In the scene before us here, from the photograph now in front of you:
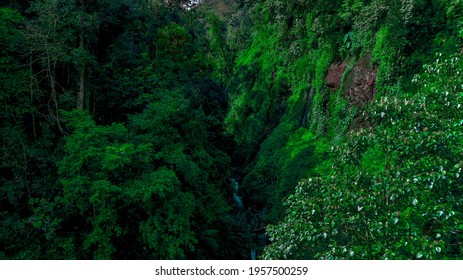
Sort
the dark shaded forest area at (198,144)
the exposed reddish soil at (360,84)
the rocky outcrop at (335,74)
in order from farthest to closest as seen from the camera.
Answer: the rocky outcrop at (335,74) < the exposed reddish soil at (360,84) < the dark shaded forest area at (198,144)

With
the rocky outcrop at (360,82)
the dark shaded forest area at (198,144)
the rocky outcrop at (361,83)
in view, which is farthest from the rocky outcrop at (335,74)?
the rocky outcrop at (361,83)

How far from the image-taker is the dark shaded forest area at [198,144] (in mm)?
5727

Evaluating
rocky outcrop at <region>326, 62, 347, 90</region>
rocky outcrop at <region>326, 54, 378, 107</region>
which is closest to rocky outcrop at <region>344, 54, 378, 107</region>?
rocky outcrop at <region>326, 54, 378, 107</region>

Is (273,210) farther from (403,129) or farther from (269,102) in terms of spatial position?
(403,129)

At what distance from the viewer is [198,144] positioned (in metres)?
14.8

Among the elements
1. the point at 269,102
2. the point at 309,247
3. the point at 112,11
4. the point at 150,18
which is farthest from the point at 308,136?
the point at 309,247

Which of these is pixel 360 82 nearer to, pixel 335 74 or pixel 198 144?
pixel 335 74

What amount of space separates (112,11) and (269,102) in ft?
46.8

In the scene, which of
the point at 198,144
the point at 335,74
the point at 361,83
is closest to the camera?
the point at 198,144

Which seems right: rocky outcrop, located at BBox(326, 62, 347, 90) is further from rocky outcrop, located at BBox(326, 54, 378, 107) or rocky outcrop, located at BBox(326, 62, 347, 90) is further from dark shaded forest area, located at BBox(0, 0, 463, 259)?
dark shaded forest area, located at BBox(0, 0, 463, 259)

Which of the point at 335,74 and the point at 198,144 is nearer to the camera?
the point at 198,144

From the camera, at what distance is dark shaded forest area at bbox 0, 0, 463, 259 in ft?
18.8

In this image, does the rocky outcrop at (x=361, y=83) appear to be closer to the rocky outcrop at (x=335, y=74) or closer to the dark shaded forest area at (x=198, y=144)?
the dark shaded forest area at (x=198, y=144)

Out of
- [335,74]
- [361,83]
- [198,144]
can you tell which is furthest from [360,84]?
[198,144]
